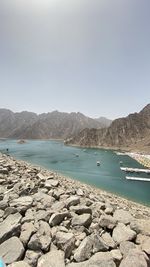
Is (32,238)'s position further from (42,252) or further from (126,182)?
(126,182)

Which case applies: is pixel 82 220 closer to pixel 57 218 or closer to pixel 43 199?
pixel 57 218

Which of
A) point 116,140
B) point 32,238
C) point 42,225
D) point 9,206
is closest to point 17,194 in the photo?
point 9,206

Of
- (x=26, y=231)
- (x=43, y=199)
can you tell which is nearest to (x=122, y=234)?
(x=26, y=231)

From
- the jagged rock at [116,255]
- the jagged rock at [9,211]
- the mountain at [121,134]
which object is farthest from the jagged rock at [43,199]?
the mountain at [121,134]

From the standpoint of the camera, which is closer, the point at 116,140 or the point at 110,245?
the point at 110,245

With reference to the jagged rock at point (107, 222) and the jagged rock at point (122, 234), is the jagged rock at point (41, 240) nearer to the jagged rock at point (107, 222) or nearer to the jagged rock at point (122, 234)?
the jagged rock at point (107, 222)

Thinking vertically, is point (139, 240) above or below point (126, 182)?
above
